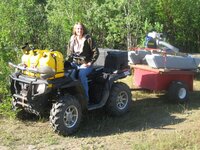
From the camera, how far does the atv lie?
748 cm

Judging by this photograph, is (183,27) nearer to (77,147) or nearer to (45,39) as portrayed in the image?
(45,39)

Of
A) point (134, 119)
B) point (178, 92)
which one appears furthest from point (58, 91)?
point (178, 92)

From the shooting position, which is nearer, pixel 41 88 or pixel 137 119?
pixel 41 88

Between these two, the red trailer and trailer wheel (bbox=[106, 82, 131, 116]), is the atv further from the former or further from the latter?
the red trailer

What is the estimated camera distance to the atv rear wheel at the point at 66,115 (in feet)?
24.5

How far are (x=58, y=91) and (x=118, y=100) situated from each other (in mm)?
1488

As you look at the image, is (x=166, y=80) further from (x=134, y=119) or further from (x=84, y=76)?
(x=84, y=76)

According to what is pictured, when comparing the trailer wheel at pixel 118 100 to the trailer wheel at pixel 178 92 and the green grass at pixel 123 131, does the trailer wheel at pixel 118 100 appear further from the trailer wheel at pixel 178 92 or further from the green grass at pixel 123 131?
the trailer wheel at pixel 178 92

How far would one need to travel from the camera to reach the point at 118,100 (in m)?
8.74

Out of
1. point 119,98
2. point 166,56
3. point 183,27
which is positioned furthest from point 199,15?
point 119,98

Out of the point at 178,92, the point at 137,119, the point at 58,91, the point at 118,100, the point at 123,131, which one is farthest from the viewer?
the point at 178,92

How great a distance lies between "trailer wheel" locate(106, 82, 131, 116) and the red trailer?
0.99 meters

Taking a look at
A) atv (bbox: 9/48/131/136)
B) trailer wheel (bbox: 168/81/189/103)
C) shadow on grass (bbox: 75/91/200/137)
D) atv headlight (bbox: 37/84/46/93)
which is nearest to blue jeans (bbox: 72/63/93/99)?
atv (bbox: 9/48/131/136)

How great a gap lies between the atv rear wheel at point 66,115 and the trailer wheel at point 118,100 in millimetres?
973
